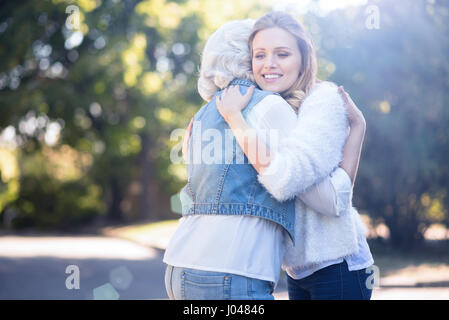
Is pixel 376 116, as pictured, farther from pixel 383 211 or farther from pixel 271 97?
pixel 271 97

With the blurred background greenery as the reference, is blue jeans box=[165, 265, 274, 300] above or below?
below

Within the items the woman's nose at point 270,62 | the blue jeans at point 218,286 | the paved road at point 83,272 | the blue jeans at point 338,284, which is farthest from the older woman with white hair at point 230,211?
the paved road at point 83,272

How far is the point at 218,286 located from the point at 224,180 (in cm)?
35

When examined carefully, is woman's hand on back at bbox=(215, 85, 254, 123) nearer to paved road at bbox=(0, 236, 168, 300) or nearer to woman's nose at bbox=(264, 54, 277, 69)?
woman's nose at bbox=(264, 54, 277, 69)

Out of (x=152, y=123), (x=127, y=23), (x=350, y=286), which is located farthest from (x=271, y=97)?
(x=152, y=123)

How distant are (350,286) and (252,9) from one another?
76.2 ft

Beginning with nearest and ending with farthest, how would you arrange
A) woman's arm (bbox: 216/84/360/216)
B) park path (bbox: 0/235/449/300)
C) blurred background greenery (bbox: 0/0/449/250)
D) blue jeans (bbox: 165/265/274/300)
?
blue jeans (bbox: 165/265/274/300), woman's arm (bbox: 216/84/360/216), park path (bbox: 0/235/449/300), blurred background greenery (bbox: 0/0/449/250)

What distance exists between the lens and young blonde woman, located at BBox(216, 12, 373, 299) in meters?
1.82

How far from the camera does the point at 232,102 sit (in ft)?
6.31

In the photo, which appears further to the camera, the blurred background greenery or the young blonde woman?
the blurred background greenery

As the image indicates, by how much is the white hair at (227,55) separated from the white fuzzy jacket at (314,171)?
28 centimetres

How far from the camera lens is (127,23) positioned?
19547 millimetres

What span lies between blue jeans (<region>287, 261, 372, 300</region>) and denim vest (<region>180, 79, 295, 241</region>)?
10.8 inches

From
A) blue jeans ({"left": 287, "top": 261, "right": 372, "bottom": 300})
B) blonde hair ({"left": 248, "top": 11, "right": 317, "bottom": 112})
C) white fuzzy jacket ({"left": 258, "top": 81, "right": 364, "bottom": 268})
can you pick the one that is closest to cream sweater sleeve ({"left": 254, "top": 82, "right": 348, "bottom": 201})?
white fuzzy jacket ({"left": 258, "top": 81, "right": 364, "bottom": 268})
